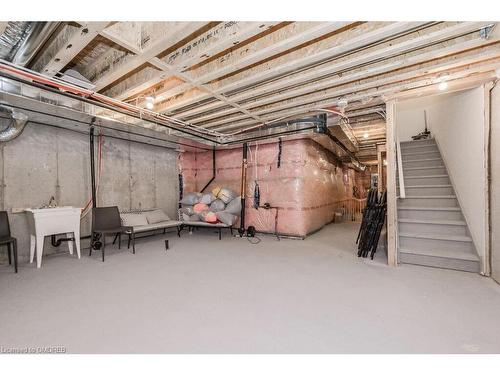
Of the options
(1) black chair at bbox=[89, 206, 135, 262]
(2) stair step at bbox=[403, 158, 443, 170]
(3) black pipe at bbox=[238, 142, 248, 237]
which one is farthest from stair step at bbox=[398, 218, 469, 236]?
(1) black chair at bbox=[89, 206, 135, 262]

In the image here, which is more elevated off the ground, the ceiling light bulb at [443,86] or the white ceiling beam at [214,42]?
the white ceiling beam at [214,42]

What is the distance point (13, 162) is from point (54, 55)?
8.03ft

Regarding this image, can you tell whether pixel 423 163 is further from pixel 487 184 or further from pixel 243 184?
pixel 243 184

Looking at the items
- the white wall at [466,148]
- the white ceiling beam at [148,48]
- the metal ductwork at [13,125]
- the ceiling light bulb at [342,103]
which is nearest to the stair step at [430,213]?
the white wall at [466,148]

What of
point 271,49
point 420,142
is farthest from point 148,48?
point 420,142

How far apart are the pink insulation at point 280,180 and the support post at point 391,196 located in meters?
2.09

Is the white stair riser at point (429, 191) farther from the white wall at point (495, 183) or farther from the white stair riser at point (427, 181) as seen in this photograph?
the white wall at point (495, 183)

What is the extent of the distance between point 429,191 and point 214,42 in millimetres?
4546

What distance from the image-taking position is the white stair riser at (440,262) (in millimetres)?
3004

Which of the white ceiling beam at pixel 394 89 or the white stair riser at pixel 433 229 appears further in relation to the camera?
the white stair riser at pixel 433 229
